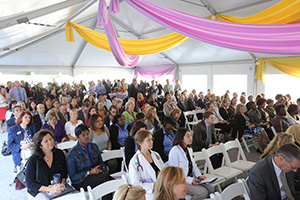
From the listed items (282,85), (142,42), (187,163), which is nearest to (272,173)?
(187,163)

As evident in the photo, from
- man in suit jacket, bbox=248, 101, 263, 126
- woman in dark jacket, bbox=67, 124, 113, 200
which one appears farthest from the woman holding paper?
man in suit jacket, bbox=248, 101, 263, 126

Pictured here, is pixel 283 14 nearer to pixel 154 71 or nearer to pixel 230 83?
pixel 230 83

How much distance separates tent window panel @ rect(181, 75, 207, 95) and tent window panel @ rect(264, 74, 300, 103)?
3447 mm

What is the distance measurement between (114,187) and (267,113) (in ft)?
17.2

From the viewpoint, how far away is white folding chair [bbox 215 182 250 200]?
6.40 feet

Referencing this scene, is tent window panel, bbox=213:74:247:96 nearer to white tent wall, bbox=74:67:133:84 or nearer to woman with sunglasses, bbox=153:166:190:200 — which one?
white tent wall, bbox=74:67:133:84

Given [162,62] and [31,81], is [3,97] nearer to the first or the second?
[31,81]

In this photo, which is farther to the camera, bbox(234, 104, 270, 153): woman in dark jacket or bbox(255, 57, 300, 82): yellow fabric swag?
bbox(255, 57, 300, 82): yellow fabric swag

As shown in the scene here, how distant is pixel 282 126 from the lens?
4.80 meters

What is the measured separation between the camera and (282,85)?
29.2 feet

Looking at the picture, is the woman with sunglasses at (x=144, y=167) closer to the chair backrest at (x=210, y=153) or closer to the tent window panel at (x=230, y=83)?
the chair backrest at (x=210, y=153)

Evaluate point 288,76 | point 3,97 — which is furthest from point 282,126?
point 3,97

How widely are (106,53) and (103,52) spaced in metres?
0.26

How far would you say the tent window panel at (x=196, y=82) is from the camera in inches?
483
